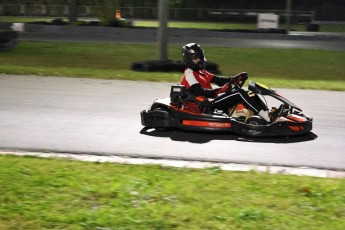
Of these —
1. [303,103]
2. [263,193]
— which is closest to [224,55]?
[303,103]

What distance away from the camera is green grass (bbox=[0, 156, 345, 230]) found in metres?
4.92

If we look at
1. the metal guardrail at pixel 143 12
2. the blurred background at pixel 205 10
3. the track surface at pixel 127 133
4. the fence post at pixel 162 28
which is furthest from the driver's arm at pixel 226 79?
the metal guardrail at pixel 143 12

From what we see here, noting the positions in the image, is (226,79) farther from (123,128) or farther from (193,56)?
(123,128)

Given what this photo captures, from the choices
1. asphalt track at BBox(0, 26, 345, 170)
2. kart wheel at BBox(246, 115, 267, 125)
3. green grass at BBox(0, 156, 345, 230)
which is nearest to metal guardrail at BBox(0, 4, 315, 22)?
asphalt track at BBox(0, 26, 345, 170)

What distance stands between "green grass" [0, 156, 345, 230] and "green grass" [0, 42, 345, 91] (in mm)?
8268

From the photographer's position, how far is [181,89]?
8.62 metres

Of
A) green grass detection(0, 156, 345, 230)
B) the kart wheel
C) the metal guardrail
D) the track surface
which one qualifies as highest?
the metal guardrail

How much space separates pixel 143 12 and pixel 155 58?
106ft

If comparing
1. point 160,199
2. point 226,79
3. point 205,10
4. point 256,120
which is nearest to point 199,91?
point 226,79

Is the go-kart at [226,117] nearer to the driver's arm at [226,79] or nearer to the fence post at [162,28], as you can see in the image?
the driver's arm at [226,79]

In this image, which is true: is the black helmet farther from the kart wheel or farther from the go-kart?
the kart wheel

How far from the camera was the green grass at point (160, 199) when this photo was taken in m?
4.92

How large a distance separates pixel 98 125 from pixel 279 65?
456 inches

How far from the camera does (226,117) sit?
337 inches
